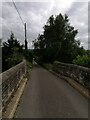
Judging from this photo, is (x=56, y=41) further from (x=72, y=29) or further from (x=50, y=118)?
(x=50, y=118)

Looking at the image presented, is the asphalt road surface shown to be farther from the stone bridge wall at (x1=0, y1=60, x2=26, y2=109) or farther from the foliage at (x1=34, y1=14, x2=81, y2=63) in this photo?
the foliage at (x1=34, y1=14, x2=81, y2=63)

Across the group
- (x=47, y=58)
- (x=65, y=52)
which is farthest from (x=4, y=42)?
(x=65, y=52)

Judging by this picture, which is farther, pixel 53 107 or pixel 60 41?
pixel 60 41

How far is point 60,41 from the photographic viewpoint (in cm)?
4969

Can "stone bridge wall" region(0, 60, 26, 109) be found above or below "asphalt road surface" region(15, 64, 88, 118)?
above

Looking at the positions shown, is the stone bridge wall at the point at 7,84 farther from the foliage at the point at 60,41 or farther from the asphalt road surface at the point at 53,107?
the foliage at the point at 60,41

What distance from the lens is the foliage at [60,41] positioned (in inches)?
1938

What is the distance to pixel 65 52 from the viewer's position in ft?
164

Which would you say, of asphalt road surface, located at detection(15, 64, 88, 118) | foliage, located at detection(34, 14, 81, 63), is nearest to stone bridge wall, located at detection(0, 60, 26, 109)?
asphalt road surface, located at detection(15, 64, 88, 118)

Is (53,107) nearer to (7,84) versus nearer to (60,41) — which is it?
(7,84)

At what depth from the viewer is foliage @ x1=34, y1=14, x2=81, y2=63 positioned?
49222 mm

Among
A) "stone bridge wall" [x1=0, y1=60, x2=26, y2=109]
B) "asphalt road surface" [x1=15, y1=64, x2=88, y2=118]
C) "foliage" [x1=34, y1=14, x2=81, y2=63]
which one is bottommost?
"asphalt road surface" [x1=15, y1=64, x2=88, y2=118]

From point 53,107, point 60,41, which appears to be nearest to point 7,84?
point 53,107

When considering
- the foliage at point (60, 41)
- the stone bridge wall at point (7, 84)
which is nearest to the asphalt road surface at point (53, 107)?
the stone bridge wall at point (7, 84)
